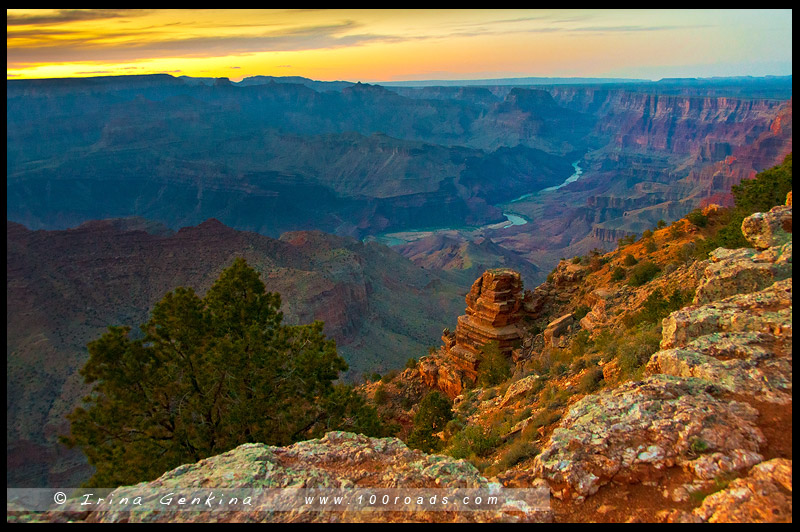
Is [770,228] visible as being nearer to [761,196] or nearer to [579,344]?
[579,344]

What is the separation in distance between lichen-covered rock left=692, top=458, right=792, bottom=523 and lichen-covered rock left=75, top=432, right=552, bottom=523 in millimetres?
1571

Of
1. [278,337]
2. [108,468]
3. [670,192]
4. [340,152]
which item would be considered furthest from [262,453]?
[340,152]

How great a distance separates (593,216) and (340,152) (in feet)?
263

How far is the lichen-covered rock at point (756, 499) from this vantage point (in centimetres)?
471

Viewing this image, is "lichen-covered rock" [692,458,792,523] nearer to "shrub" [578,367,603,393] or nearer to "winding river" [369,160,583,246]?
"shrub" [578,367,603,393]

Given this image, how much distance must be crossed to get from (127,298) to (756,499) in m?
51.2

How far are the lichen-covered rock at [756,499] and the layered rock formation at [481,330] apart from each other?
16288 millimetres

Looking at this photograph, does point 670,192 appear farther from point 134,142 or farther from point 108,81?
point 108,81

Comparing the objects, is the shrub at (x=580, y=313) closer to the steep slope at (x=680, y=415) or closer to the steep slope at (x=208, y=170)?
the steep slope at (x=680, y=415)

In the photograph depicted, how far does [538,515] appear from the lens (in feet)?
17.9

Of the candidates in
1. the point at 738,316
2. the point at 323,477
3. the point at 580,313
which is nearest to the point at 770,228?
the point at 738,316

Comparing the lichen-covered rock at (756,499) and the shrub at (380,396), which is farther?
the shrub at (380,396)

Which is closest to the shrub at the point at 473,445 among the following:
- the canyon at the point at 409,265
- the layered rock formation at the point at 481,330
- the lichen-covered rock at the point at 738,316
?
the canyon at the point at 409,265

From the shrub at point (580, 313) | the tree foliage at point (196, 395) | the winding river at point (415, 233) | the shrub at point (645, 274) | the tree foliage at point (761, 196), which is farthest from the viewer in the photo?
the winding river at point (415, 233)
